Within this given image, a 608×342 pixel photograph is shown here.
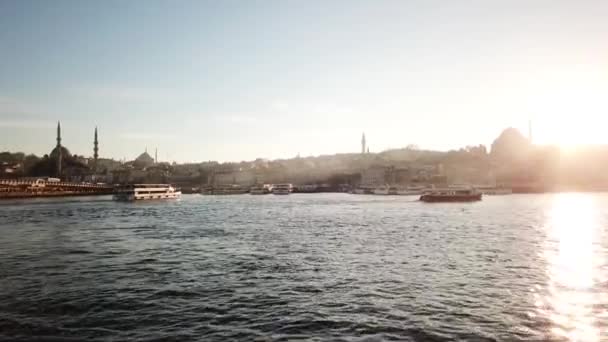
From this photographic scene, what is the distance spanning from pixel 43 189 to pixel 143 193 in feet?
158

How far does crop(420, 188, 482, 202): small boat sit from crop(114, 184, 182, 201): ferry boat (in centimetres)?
6988

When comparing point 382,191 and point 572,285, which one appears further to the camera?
point 382,191

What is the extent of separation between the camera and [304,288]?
73.4 ft

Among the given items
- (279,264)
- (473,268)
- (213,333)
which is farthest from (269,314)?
(473,268)

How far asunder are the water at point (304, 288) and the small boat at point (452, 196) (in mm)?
67312

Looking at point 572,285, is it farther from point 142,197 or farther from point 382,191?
point 382,191

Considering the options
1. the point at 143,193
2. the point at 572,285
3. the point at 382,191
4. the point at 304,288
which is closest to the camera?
the point at 304,288

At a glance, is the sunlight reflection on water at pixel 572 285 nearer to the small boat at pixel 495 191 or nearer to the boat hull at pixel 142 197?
the boat hull at pixel 142 197

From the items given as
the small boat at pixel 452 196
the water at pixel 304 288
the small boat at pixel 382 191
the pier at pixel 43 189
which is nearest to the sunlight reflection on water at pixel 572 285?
the water at pixel 304 288

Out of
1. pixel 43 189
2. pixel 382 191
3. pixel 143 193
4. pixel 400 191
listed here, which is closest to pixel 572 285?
pixel 143 193

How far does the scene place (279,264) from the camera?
2873 cm

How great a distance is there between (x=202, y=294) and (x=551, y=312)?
47.8ft

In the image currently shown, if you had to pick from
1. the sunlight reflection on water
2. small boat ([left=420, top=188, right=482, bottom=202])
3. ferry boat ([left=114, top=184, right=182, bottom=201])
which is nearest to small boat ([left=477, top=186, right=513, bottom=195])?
small boat ([left=420, top=188, right=482, bottom=202])

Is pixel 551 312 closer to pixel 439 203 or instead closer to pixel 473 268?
pixel 473 268
